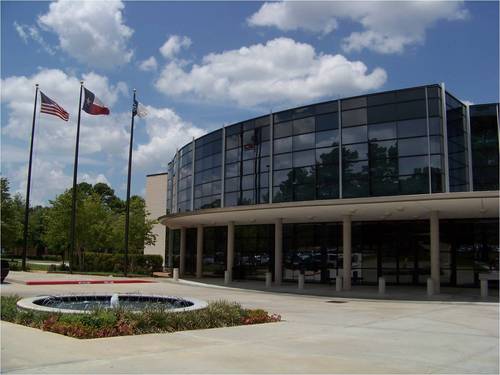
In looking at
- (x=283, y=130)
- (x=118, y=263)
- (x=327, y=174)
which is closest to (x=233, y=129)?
(x=283, y=130)

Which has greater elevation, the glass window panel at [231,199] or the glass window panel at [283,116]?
the glass window panel at [283,116]

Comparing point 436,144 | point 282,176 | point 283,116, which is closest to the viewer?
point 436,144

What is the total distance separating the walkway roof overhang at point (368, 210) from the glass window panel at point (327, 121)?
506 centimetres

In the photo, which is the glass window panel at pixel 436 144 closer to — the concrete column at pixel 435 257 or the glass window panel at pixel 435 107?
the glass window panel at pixel 435 107

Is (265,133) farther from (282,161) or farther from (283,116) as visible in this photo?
(282,161)

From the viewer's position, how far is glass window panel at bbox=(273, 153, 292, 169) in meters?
31.8

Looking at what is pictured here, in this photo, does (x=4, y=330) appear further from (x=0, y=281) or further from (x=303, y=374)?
(x=0, y=281)

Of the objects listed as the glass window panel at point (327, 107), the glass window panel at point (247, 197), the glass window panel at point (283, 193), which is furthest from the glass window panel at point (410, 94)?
the glass window panel at point (247, 197)

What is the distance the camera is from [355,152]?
2892cm

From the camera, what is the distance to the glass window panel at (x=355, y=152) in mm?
28672

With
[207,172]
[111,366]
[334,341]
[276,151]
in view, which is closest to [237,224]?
[207,172]

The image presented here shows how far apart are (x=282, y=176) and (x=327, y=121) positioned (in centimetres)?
435

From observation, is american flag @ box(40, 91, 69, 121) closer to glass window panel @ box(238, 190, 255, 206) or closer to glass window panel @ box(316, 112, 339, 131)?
glass window panel @ box(238, 190, 255, 206)

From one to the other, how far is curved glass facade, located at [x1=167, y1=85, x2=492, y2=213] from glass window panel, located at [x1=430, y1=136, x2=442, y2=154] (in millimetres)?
48
